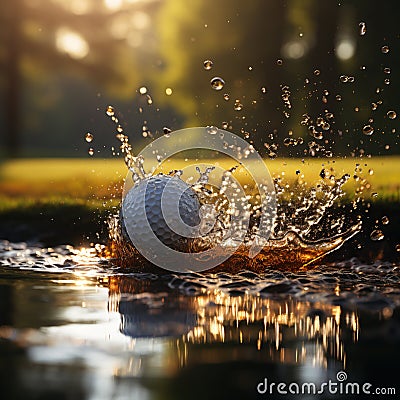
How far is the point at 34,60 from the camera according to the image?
2617 centimetres

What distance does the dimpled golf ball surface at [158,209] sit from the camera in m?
4.25

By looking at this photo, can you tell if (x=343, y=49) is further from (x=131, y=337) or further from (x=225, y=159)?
(x=131, y=337)

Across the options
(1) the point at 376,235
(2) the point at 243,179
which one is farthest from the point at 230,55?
(1) the point at 376,235

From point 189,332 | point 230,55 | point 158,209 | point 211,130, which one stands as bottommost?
point 189,332

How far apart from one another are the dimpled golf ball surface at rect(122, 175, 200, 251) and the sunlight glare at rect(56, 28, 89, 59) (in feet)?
72.5

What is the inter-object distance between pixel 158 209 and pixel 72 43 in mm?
→ 23124

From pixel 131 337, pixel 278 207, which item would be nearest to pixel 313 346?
pixel 131 337

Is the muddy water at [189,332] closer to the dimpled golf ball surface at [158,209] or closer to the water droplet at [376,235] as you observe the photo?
the dimpled golf ball surface at [158,209]

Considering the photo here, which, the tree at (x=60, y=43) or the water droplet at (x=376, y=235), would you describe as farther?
the tree at (x=60, y=43)

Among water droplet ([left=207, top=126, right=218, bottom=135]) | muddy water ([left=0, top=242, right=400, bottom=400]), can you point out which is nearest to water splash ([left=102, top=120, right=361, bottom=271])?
muddy water ([left=0, top=242, right=400, bottom=400])

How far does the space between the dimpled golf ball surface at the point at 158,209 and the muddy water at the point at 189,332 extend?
239 mm

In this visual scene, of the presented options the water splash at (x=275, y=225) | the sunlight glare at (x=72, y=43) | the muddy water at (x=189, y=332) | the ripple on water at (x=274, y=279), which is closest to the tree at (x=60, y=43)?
the sunlight glare at (x=72, y=43)

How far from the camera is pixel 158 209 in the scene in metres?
4.27

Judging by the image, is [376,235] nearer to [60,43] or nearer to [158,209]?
[158,209]
